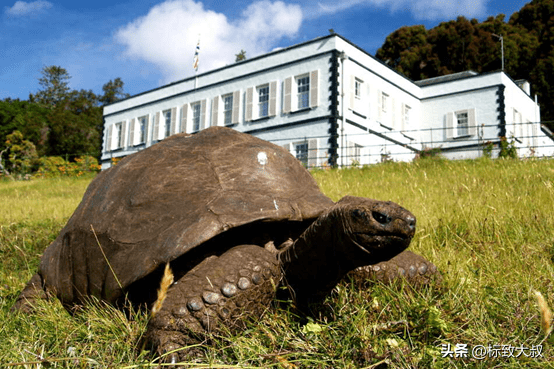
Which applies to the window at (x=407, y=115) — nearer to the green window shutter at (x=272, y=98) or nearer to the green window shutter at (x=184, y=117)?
the green window shutter at (x=272, y=98)

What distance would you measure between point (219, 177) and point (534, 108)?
2887 centimetres

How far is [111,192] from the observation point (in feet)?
9.28

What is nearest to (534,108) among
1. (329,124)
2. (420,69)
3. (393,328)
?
(420,69)

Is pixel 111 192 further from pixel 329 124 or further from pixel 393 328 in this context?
pixel 329 124

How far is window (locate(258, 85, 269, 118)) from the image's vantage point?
20.5 metres

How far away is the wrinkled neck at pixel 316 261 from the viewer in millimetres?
1837

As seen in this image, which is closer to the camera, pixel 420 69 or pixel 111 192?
pixel 111 192

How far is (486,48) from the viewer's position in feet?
106

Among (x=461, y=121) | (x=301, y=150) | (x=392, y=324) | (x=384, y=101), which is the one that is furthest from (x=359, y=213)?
(x=461, y=121)

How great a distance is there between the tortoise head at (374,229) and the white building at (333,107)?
1454 centimetres

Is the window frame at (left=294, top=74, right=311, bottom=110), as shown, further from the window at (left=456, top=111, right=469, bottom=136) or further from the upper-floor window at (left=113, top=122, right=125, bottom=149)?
the upper-floor window at (left=113, top=122, right=125, bottom=149)

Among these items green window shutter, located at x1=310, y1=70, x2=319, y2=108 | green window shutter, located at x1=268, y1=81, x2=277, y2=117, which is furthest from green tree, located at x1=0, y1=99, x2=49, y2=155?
green window shutter, located at x1=310, y1=70, x2=319, y2=108

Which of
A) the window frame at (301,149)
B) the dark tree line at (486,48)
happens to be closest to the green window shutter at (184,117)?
the window frame at (301,149)

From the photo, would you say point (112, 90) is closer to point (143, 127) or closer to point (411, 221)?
point (143, 127)
